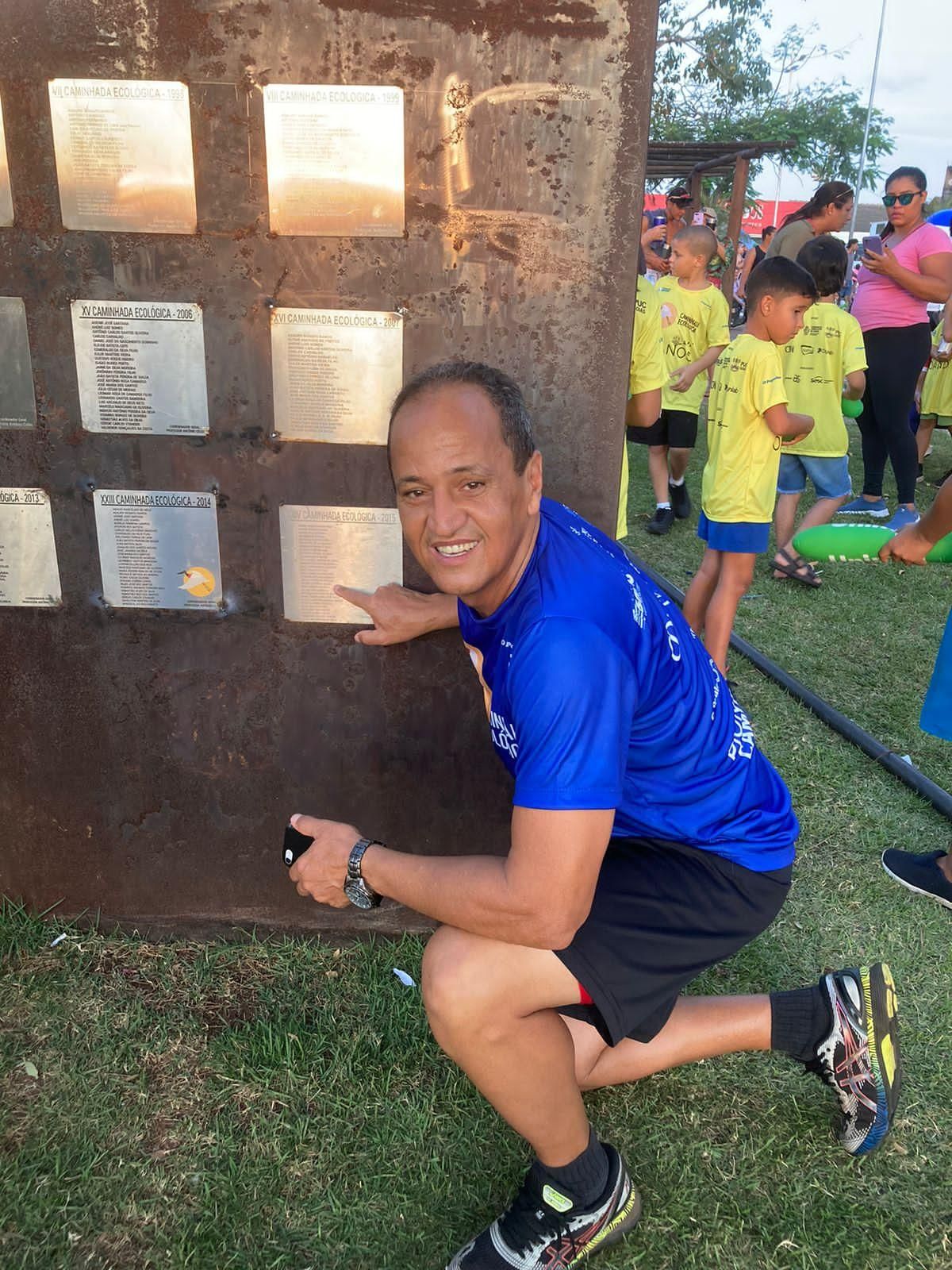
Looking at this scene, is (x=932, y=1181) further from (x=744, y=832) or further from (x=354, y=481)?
(x=354, y=481)

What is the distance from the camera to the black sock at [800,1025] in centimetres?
212

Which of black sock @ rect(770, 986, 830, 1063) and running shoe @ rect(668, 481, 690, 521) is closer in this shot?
black sock @ rect(770, 986, 830, 1063)

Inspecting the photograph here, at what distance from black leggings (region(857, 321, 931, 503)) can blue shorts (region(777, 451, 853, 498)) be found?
40.0 inches

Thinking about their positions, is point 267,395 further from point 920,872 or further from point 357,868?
point 920,872

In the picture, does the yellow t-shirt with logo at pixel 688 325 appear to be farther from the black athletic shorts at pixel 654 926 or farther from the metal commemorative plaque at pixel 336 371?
the black athletic shorts at pixel 654 926

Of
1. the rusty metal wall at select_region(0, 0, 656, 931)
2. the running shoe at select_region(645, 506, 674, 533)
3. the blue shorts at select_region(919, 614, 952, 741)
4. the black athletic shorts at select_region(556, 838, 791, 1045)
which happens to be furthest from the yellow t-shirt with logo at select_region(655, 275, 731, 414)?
the black athletic shorts at select_region(556, 838, 791, 1045)

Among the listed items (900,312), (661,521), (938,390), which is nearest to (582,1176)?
(661,521)

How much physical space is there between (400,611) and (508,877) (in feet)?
3.15

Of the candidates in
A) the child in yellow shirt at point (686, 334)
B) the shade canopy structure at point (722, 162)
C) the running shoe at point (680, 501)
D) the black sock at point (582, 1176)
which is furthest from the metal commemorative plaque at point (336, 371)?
the shade canopy structure at point (722, 162)

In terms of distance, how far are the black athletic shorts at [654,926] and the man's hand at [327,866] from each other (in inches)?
16.8

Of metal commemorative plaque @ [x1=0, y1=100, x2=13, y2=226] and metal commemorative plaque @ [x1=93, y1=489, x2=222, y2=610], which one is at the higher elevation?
metal commemorative plaque @ [x1=0, y1=100, x2=13, y2=226]

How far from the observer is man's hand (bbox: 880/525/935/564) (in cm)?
247

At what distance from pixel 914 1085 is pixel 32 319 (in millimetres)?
2742

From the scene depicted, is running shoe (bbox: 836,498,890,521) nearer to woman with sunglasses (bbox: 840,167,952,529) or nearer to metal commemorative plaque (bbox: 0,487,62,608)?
woman with sunglasses (bbox: 840,167,952,529)
